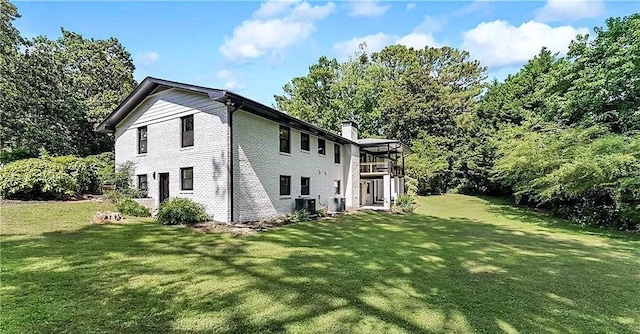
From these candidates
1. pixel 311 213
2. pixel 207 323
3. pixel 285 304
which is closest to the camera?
pixel 207 323

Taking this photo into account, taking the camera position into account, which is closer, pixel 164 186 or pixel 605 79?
pixel 164 186

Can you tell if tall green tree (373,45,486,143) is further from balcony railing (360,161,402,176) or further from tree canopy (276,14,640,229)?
balcony railing (360,161,402,176)

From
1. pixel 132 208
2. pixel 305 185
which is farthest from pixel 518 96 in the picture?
pixel 132 208

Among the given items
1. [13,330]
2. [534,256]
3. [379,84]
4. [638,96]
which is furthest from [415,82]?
[13,330]

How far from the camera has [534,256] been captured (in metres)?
9.07

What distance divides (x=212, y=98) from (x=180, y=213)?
15.1 ft

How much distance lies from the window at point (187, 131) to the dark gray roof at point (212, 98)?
145 cm

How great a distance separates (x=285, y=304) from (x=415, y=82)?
36.5 meters

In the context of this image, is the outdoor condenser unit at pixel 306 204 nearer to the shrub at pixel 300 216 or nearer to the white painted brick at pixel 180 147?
the shrub at pixel 300 216

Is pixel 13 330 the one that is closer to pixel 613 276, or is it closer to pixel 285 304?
pixel 285 304

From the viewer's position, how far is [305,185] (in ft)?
59.3

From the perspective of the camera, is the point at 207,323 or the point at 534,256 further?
the point at 534,256

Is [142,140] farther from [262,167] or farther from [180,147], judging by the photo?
[262,167]

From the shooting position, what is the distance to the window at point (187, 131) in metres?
14.8
